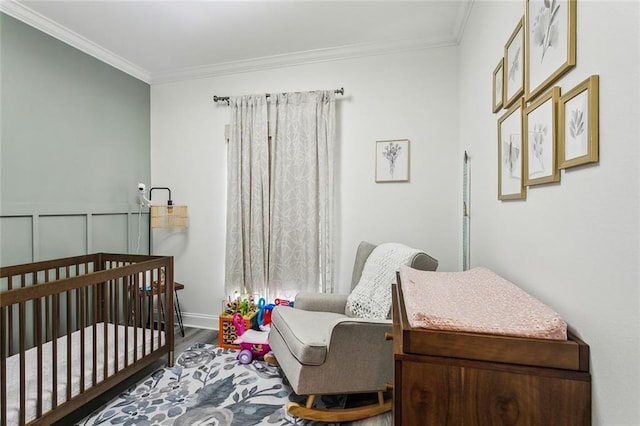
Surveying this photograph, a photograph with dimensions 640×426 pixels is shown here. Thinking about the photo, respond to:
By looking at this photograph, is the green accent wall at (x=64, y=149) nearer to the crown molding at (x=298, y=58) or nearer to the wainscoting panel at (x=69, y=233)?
the wainscoting panel at (x=69, y=233)

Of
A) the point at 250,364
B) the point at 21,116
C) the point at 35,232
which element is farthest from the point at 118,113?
the point at 250,364

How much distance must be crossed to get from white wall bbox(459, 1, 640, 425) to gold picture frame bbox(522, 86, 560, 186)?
0.04 metres

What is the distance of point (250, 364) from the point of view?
7.86 feet

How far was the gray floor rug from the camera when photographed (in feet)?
5.81

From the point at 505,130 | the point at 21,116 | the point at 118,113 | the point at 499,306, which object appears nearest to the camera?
the point at 499,306

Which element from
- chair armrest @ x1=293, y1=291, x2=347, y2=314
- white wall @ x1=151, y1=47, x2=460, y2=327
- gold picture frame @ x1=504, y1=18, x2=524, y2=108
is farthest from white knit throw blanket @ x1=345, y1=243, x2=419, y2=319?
gold picture frame @ x1=504, y1=18, x2=524, y2=108

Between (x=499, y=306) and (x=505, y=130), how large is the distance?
33.0 inches

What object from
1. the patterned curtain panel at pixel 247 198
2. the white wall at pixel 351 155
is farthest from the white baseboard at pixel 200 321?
the patterned curtain panel at pixel 247 198

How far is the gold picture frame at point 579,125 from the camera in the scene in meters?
0.75

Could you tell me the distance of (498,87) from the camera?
1.51 metres

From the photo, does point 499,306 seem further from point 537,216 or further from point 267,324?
point 267,324

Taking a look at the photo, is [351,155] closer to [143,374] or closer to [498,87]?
[498,87]

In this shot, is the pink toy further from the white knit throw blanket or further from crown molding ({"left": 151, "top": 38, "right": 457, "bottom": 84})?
crown molding ({"left": 151, "top": 38, "right": 457, "bottom": 84})

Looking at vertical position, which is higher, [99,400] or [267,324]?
[267,324]
